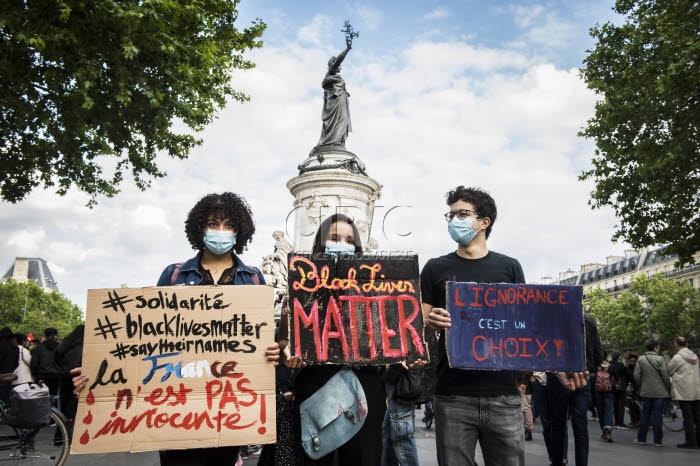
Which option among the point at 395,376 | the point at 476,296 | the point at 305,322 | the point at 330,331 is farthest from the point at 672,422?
the point at 305,322

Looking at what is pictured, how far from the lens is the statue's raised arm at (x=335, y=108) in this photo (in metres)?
21.1

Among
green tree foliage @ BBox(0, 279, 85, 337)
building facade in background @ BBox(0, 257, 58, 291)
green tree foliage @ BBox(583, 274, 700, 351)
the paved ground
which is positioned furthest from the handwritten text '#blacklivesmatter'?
building facade in background @ BBox(0, 257, 58, 291)

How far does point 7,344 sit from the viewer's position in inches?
388

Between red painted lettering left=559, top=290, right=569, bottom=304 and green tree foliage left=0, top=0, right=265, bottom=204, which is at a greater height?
green tree foliage left=0, top=0, right=265, bottom=204

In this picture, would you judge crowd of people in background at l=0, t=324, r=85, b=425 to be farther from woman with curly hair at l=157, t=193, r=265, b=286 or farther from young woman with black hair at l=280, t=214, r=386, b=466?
young woman with black hair at l=280, t=214, r=386, b=466

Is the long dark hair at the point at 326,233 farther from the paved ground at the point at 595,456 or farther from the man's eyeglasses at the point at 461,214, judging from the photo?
the paved ground at the point at 595,456

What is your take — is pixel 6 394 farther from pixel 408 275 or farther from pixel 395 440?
pixel 408 275

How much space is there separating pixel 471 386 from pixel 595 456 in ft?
19.8

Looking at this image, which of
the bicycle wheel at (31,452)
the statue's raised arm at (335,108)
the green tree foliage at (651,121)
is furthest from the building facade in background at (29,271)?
the bicycle wheel at (31,452)

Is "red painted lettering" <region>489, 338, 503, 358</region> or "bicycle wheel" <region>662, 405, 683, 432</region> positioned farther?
"bicycle wheel" <region>662, 405, 683, 432</region>

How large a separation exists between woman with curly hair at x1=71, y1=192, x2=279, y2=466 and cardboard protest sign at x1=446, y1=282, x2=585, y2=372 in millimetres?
1201

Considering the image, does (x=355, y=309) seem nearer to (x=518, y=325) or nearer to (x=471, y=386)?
(x=471, y=386)

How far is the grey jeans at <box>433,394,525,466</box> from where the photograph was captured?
346 cm

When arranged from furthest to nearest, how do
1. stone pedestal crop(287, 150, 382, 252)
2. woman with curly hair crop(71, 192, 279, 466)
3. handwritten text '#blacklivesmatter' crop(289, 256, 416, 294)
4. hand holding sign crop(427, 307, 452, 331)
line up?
1. stone pedestal crop(287, 150, 382, 252)
2. woman with curly hair crop(71, 192, 279, 466)
3. handwritten text '#blacklivesmatter' crop(289, 256, 416, 294)
4. hand holding sign crop(427, 307, 452, 331)
